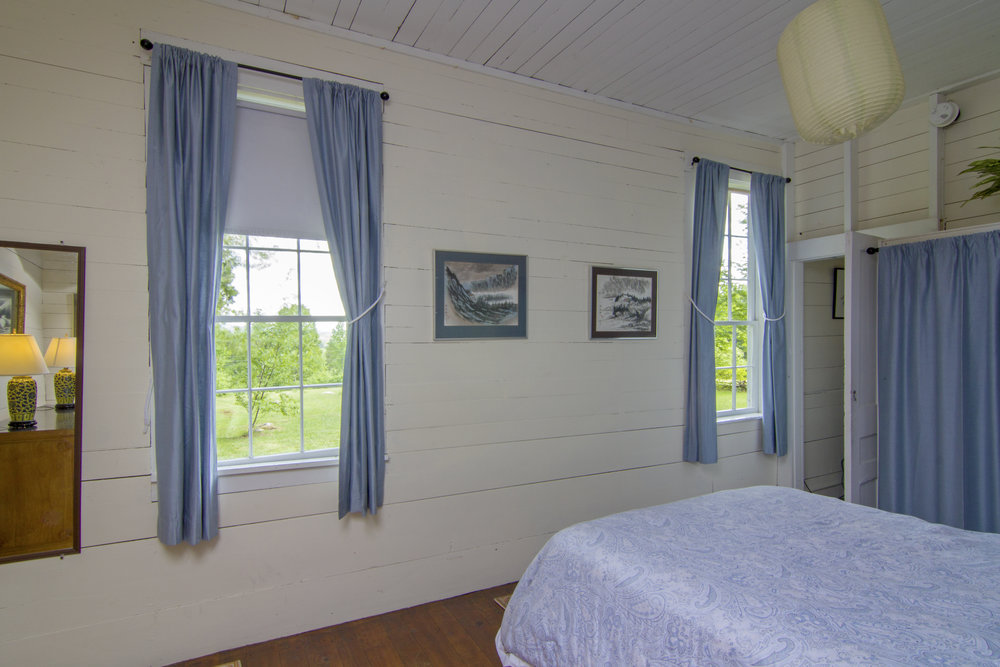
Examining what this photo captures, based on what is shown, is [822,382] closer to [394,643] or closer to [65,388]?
[394,643]

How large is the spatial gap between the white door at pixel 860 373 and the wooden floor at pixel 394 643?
7.95 ft

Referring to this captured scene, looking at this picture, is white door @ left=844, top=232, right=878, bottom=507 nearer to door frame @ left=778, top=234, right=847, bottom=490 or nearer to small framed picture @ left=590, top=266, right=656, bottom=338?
door frame @ left=778, top=234, right=847, bottom=490

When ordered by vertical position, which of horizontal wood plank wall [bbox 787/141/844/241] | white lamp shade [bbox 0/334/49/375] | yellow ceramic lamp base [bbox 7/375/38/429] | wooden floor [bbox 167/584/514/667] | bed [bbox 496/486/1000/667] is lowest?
wooden floor [bbox 167/584/514/667]

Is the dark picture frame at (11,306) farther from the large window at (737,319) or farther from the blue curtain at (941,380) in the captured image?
the blue curtain at (941,380)

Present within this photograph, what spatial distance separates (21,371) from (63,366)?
5.1 inches

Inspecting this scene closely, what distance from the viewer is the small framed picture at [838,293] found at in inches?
170

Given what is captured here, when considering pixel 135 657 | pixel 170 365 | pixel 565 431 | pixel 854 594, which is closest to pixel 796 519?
pixel 854 594

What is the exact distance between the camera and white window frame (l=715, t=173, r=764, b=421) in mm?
4047

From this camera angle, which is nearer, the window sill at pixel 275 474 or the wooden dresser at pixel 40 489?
the wooden dresser at pixel 40 489

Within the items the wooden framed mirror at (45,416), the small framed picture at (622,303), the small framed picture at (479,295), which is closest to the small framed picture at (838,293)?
the small framed picture at (622,303)

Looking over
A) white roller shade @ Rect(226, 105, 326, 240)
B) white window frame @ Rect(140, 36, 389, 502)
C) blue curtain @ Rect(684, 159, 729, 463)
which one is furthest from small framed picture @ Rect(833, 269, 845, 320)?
white roller shade @ Rect(226, 105, 326, 240)

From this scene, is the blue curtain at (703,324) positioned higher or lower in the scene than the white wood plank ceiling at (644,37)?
lower

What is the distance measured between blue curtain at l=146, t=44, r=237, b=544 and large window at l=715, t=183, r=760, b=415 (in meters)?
3.37

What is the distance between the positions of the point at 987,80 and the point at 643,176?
80.7 inches
